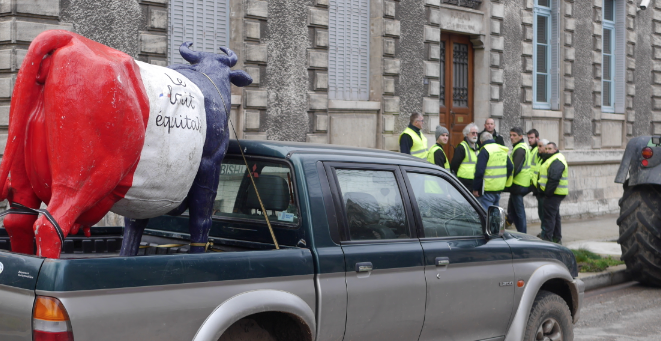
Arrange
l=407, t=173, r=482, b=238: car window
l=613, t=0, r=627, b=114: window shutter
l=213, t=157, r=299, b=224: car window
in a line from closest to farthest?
1. l=213, t=157, r=299, b=224: car window
2. l=407, t=173, r=482, b=238: car window
3. l=613, t=0, r=627, b=114: window shutter

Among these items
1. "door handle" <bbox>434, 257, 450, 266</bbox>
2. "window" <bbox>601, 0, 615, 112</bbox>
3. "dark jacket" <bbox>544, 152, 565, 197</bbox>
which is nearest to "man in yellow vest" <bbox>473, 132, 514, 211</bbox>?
"dark jacket" <bbox>544, 152, 565, 197</bbox>

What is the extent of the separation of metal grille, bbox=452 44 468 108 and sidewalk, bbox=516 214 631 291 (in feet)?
9.57

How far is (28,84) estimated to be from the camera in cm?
347

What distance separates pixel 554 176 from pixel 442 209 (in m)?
7.51

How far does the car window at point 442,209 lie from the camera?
15.4 ft

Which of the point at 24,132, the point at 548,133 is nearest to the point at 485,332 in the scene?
the point at 24,132

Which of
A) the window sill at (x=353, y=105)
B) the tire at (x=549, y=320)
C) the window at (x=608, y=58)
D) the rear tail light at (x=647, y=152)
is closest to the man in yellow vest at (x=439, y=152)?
the window sill at (x=353, y=105)

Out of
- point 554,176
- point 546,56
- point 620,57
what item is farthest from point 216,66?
point 620,57

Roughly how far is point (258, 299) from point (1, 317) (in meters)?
1.14

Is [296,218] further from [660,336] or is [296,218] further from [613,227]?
[613,227]

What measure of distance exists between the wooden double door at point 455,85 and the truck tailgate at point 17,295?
1209cm

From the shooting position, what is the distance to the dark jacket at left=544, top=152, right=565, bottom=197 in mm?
11773

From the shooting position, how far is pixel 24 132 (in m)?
3.54

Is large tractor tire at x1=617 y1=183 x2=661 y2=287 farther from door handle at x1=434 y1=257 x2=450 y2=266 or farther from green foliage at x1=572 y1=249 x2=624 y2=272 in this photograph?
door handle at x1=434 y1=257 x2=450 y2=266
